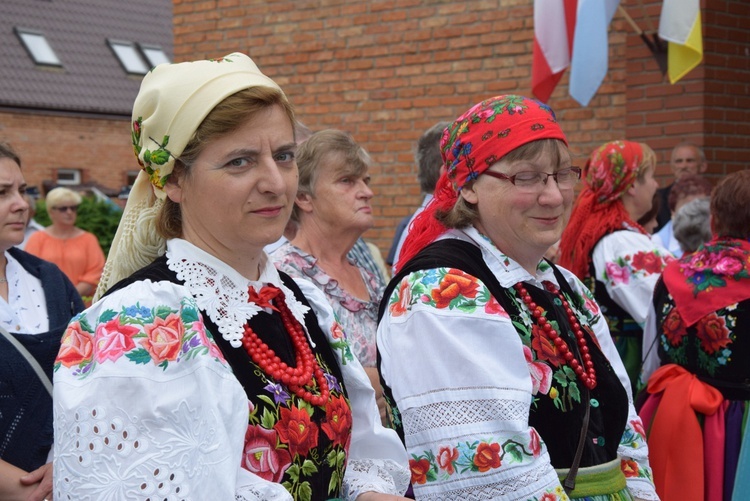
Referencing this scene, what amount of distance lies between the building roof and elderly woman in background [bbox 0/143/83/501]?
23.3 metres

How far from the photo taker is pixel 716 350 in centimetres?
412

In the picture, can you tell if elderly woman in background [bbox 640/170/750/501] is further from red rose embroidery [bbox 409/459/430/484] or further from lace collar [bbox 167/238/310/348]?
lace collar [bbox 167/238/310/348]

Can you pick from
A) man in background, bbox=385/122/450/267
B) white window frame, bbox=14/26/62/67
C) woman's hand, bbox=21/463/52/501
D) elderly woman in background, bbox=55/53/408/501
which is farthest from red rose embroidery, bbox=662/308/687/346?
white window frame, bbox=14/26/62/67

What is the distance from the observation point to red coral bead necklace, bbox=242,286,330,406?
2072mm

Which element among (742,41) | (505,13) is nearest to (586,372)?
(742,41)

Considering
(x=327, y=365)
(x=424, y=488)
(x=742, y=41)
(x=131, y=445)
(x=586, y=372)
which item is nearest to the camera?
(x=131, y=445)

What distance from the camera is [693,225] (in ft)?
17.3

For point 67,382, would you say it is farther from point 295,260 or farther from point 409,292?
point 295,260

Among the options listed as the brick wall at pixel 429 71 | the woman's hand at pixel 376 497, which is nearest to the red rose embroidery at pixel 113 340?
the woman's hand at pixel 376 497

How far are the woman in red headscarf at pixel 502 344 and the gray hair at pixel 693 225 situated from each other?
2.50 metres

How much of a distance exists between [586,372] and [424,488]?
568 millimetres

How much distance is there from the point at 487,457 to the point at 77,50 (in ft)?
88.9

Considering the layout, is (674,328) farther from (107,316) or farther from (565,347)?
(107,316)

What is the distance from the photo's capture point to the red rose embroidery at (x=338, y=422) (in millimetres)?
2145
